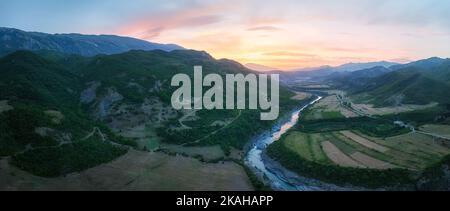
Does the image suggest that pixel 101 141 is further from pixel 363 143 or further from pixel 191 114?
pixel 363 143

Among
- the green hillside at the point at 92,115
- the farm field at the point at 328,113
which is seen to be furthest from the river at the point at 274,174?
the farm field at the point at 328,113

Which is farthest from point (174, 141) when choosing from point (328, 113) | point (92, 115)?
point (328, 113)

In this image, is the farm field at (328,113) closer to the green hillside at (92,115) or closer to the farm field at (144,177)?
the green hillside at (92,115)

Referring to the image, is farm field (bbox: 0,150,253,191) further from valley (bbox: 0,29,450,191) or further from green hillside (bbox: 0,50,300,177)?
green hillside (bbox: 0,50,300,177)

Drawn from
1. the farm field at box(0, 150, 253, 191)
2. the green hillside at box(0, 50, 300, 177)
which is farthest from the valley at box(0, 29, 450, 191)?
the green hillside at box(0, 50, 300, 177)

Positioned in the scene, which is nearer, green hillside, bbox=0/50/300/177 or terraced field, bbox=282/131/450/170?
green hillside, bbox=0/50/300/177
